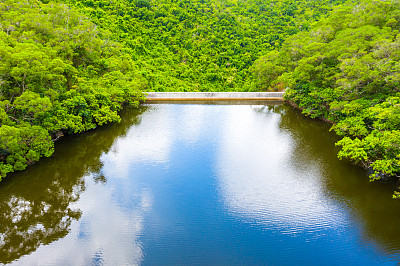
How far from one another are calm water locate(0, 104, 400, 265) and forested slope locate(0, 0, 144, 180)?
1784 millimetres

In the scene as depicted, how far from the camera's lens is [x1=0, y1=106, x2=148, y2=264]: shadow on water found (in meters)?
11.0

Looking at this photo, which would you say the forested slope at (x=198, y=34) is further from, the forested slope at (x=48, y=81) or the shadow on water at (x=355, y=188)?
the shadow on water at (x=355, y=188)

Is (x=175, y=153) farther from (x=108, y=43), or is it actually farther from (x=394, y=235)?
(x=108, y=43)

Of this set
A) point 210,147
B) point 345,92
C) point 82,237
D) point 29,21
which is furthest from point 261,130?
point 29,21

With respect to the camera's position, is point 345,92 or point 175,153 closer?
point 175,153

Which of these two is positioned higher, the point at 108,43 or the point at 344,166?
the point at 108,43

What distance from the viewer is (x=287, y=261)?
10.2 meters

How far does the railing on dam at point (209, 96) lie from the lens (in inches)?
1237

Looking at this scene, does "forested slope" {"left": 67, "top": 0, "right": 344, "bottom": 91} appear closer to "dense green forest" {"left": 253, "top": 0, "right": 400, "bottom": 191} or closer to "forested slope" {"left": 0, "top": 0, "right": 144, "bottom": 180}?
"forested slope" {"left": 0, "top": 0, "right": 144, "bottom": 180}

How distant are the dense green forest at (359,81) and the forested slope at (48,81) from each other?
17.4 m

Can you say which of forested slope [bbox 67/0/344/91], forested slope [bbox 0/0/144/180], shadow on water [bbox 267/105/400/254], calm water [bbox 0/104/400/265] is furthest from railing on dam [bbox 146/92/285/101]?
shadow on water [bbox 267/105/400/254]

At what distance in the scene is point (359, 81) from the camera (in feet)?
63.0

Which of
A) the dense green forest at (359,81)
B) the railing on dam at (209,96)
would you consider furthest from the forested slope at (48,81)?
the dense green forest at (359,81)

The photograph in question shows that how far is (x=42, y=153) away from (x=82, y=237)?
7824mm
